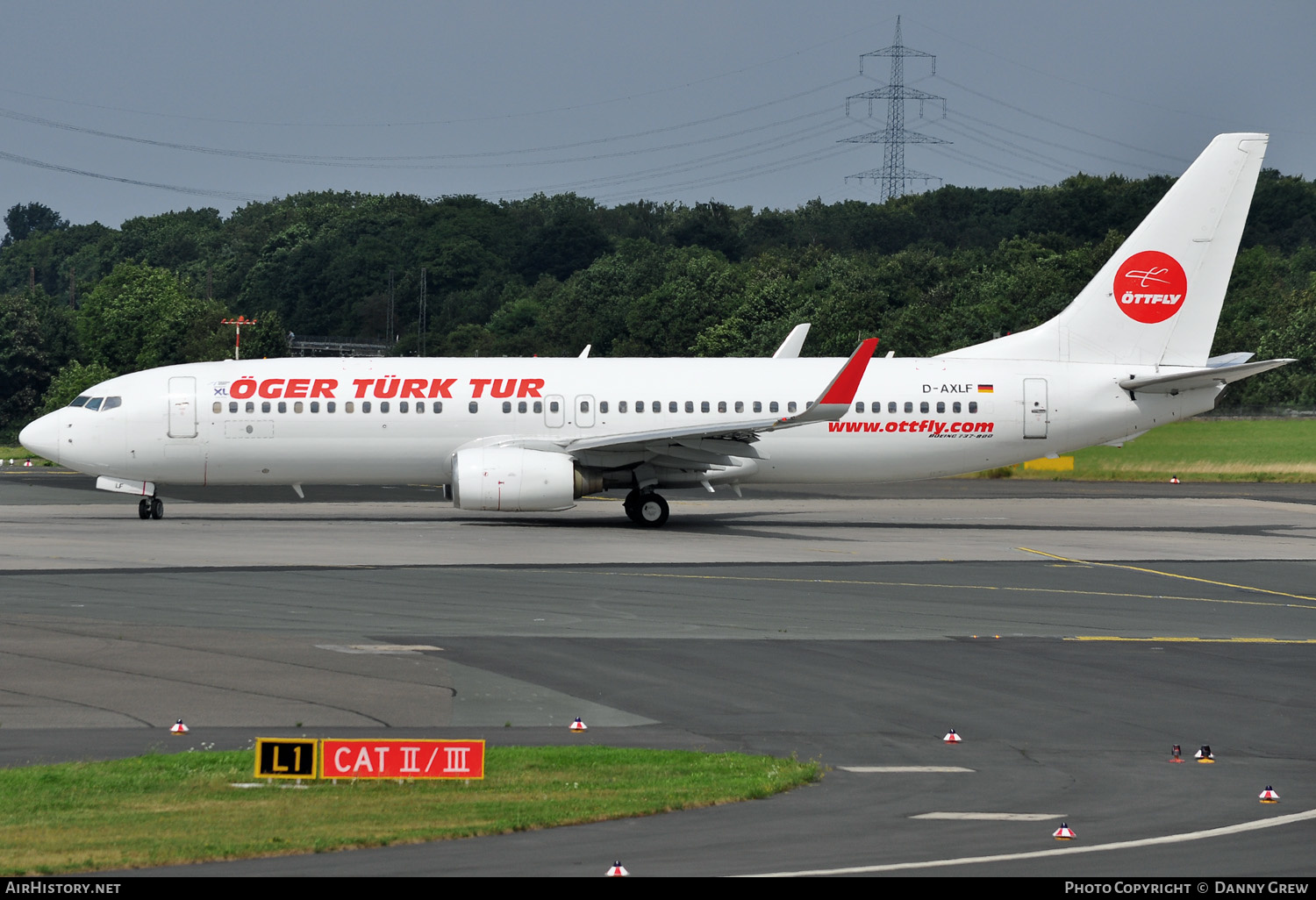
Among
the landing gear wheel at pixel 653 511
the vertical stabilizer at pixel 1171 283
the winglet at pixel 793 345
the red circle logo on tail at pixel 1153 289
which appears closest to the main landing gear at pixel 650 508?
the landing gear wheel at pixel 653 511

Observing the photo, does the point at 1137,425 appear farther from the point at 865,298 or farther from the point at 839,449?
the point at 865,298

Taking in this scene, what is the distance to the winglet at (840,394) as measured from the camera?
113ft

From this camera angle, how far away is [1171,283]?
39250mm

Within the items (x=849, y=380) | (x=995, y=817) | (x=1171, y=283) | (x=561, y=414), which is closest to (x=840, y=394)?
(x=849, y=380)

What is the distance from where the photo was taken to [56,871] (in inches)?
365

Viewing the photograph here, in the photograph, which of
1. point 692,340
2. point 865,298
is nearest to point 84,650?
point 865,298

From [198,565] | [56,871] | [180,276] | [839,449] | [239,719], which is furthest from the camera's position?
[180,276]

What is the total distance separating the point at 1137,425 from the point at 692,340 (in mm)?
62726

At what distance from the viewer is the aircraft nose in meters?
37.5

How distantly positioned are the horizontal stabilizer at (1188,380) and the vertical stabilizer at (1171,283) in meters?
0.99

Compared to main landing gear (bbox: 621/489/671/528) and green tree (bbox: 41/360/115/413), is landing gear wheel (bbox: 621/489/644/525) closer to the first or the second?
main landing gear (bbox: 621/489/671/528)

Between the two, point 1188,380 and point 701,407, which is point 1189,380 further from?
point 701,407

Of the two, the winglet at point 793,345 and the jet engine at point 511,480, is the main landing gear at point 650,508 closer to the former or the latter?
the jet engine at point 511,480

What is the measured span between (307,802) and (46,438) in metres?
29.7
